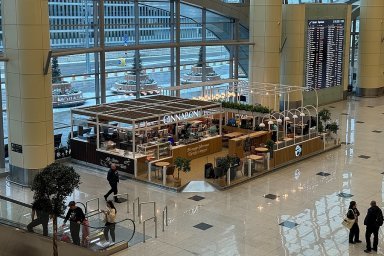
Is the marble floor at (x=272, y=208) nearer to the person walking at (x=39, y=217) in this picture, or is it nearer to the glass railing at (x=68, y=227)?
the glass railing at (x=68, y=227)

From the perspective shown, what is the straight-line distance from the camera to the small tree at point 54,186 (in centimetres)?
1066

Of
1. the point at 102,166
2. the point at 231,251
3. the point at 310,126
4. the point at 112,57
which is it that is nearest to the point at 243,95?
the point at 310,126

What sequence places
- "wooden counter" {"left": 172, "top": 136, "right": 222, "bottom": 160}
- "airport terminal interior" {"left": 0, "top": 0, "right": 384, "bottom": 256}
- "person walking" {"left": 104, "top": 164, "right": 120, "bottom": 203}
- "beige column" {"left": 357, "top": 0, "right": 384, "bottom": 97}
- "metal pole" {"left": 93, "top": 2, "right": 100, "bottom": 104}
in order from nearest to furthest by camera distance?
"airport terminal interior" {"left": 0, "top": 0, "right": 384, "bottom": 256} < "person walking" {"left": 104, "top": 164, "right": 120, "bottom": 203} < "wooden counter" {"left": 172, "top": 136, "right": 222, "bottom": 160} < "metal pole" {"left": 93, "top": 2, "right": 100, "bottom": 104} < "beige column" {"left": 357, "top": 0, "right": 384, "bottom": 97}

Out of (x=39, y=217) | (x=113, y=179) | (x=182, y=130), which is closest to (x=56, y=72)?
(x=182, y=130)

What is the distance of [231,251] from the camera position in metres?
12.4

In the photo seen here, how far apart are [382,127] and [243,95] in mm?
6261

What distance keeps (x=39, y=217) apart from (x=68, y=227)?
596 mm

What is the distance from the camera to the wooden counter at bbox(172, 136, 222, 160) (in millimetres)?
19578

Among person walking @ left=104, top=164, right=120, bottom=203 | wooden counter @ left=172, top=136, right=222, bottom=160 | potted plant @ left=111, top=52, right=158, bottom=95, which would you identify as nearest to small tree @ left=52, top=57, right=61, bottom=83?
potted plant @ left=111, top=52, right=158, bottom=95

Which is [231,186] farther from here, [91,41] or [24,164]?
[91,41]

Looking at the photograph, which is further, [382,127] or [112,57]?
[382,127]

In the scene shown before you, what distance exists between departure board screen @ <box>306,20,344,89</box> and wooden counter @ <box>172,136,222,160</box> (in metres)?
10.6

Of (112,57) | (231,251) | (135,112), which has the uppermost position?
(112,57)

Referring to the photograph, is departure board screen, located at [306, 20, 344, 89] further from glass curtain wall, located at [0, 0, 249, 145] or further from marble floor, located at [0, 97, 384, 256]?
marble floor, located at [0, 97, 384, 256]
